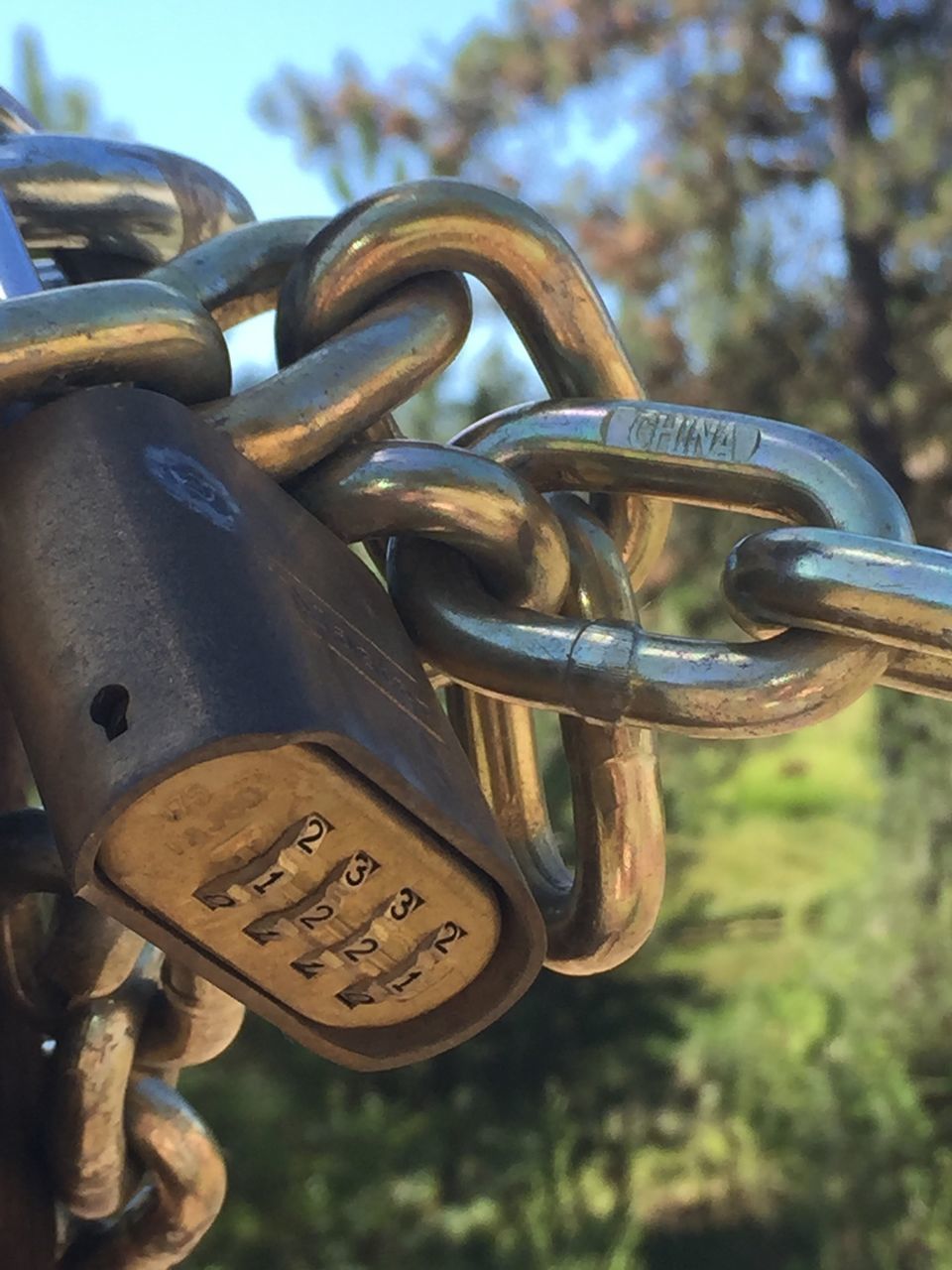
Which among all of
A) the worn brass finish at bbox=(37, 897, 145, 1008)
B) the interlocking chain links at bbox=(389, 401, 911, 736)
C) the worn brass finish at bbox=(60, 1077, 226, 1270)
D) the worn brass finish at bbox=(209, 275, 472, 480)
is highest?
the worn brass finish at bbox=(209, 275, 472, 480)

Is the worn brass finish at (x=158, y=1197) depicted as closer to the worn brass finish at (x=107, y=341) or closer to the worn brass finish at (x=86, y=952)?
the worn brass finish at (x=86, y=952)

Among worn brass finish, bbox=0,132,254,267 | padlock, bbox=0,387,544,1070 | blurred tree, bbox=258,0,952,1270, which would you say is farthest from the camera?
blurred tree, bbox=258,0,952,1270

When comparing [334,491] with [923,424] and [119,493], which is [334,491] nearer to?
[119,493]

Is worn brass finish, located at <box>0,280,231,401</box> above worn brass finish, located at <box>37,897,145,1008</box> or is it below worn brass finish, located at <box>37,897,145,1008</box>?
above

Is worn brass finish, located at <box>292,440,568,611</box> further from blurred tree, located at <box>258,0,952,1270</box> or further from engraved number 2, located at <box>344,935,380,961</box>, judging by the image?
blurred tree, located at <box>258,0,952,1270</box>

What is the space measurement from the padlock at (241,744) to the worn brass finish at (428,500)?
0.04ft

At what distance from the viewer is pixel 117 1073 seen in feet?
1.30

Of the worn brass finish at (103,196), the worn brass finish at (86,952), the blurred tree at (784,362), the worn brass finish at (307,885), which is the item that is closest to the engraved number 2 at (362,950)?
the worn brass finish at (307,885)

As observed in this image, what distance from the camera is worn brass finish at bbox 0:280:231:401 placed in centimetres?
30

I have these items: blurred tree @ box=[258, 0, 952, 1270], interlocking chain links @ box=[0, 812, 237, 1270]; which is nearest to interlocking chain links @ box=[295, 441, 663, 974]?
interlocking chain links @ box=[0, 812, 237, 1270]

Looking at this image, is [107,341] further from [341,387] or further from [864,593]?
[864,593]

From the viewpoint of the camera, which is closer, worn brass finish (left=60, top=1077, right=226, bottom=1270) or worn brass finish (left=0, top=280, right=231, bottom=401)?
worn brass finish (left=0, top=280, right=231, bottom=401)

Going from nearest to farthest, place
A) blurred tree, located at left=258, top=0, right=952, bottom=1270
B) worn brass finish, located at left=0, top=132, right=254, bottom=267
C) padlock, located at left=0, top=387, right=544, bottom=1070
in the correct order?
1. padlock, located at left=0, top=387, right=544, bottom=1070
2. worn brass finish, located at left=0, top=132, right=254, bottom=267
3. blurred tree, located at left=258, top=0, right=952, bottom=1270

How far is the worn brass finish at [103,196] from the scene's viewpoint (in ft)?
1.27
